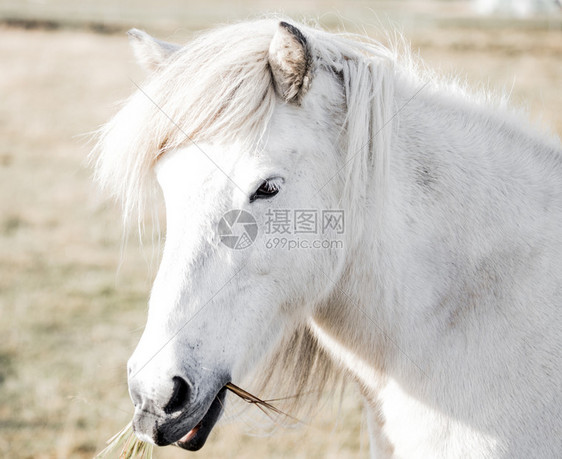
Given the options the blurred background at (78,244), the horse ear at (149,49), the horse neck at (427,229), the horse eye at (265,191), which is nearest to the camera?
the horse eye at (265,191)

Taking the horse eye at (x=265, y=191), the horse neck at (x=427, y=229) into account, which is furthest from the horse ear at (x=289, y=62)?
the horse neck at (x=427, y=229)

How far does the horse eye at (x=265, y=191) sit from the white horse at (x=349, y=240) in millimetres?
20

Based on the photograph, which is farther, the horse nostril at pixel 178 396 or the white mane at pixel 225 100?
the white mane at pixel 225 100

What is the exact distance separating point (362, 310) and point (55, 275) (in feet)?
19.9

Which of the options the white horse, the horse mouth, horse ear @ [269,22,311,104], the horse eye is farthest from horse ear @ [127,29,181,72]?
the horse mouth

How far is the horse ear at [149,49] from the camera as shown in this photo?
218 centimetres

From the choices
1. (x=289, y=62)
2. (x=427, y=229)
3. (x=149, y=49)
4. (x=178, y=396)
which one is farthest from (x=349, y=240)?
(x=149, y=49)

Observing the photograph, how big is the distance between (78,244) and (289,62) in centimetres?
704

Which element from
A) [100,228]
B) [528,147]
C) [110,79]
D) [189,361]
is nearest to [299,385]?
[189,361]

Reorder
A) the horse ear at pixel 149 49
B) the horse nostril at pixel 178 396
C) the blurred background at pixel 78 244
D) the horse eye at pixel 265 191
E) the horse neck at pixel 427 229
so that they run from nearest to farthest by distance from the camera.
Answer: the horse nostril at pixel 178 396 → the horse eye at pixel 265 191 → the horse neck at pixel 427 229 → the horse ear at pixel 149 49 → the blurred background at pixel 78 244

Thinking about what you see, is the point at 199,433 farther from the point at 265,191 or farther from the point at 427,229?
the point at 427,229

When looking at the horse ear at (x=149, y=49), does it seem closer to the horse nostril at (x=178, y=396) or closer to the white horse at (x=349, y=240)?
the white horse at (x=349, y=240)

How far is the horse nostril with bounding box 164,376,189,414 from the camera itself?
173 centimetres

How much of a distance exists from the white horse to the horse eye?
20mm
